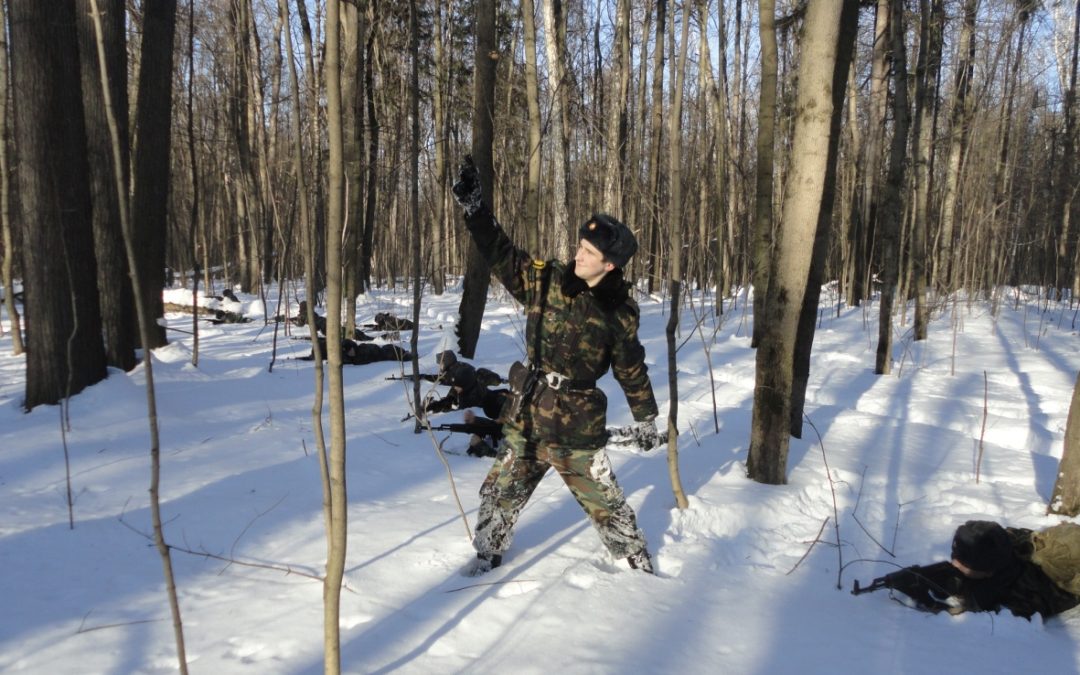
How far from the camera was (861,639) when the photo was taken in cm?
263

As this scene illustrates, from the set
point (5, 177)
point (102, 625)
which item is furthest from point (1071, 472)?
point (5, 177)

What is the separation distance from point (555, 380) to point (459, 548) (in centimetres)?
104

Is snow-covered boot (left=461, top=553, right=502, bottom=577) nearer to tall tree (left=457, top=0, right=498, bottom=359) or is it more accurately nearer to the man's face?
the man's face

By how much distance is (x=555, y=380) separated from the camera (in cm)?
286

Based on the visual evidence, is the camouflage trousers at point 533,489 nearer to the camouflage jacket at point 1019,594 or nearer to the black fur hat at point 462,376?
the camouflage jacket at point 1019,594

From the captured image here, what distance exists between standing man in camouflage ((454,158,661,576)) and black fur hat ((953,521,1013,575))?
4.72 ft

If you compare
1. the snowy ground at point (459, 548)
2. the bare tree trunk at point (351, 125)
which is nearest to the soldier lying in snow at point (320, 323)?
the bare tree trunk at point (351, 125)

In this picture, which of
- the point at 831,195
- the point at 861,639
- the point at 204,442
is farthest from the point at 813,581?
the point at 204,442

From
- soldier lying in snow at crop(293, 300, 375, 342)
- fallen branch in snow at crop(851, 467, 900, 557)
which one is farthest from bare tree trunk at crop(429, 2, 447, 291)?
fallen branch in snow at crop(851, 467, 900, 557)

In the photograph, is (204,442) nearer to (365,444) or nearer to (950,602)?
(365,444)

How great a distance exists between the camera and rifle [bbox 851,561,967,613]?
2.91 meters

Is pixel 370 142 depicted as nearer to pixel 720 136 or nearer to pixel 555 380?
pixel 720 136

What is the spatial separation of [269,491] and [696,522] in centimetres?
251

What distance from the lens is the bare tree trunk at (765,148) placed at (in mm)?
6091
